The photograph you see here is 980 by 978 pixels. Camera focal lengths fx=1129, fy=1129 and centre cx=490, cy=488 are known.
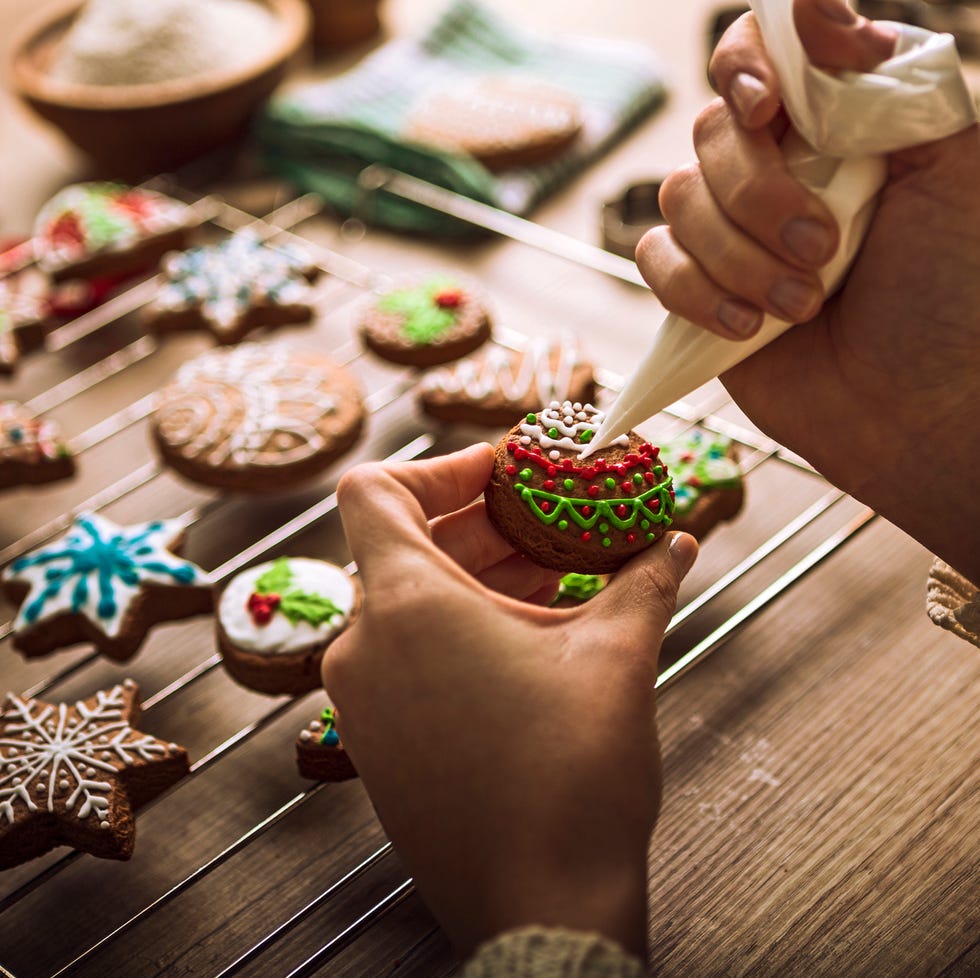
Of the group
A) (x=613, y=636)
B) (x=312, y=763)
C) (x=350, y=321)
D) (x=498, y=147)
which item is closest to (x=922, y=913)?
(x=613, y=636)

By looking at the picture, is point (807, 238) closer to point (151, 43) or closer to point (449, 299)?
point (449, 299)

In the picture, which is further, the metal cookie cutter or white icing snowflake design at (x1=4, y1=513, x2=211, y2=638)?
the metal cookie cutter

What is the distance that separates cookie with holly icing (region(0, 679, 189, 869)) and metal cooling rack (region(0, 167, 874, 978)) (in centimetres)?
3

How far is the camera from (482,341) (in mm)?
1429

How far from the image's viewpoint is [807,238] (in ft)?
2.46

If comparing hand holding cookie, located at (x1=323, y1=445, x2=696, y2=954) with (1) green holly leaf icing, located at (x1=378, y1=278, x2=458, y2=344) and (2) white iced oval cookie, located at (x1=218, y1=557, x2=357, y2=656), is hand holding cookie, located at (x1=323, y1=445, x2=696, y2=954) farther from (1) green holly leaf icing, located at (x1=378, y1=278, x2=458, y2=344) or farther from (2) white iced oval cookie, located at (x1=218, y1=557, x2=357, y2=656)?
(1) green holly leaf icing, located at (x1=378, y1=278, x2=458, y2=344)

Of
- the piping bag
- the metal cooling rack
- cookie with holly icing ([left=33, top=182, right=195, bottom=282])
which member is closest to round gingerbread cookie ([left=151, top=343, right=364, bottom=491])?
the metal cooling rack

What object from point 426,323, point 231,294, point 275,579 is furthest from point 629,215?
point 275,579

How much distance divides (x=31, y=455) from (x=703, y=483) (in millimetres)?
738

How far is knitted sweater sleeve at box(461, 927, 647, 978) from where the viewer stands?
0.61 m

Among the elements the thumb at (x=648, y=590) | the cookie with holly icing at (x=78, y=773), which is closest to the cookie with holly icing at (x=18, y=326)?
the cookie with holly icing at (x=78, y=773)

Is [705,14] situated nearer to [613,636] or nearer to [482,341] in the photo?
[482,341]

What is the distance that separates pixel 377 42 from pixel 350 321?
97cm

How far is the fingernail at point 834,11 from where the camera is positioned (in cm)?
72
